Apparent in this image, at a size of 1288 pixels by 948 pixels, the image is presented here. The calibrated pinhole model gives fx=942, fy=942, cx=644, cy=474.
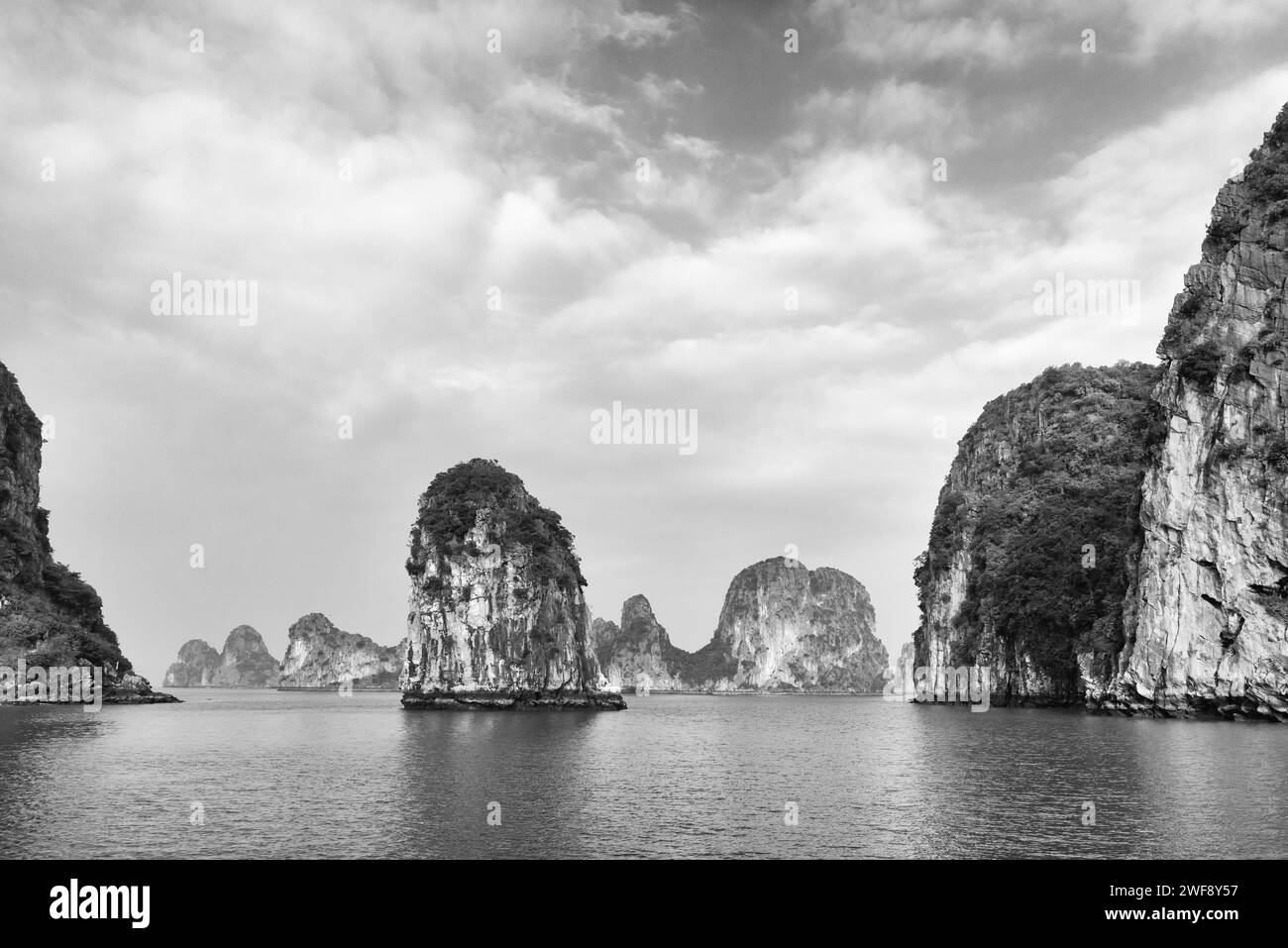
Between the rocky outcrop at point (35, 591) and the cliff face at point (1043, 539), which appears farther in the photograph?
the rocky outcrop at point (35, 591)

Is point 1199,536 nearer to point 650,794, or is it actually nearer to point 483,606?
point 650,794

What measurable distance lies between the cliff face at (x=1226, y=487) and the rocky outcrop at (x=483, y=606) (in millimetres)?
60524

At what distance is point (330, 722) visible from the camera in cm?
8950

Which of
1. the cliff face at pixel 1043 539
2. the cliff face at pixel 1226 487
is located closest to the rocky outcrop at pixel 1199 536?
the cliff face at pixel 1226 487

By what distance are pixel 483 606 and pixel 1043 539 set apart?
2383 inches

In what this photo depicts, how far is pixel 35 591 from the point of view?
357ft

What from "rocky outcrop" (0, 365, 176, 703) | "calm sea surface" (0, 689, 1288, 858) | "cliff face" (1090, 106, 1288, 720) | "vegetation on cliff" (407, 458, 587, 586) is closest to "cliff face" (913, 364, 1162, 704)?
"cliff face" (1090, 106, 1288, 720)

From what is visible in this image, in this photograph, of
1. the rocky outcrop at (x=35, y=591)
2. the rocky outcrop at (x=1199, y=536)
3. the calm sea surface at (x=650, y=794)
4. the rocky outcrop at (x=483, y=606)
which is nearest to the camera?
the calm sea surface at (x=650, y=794)

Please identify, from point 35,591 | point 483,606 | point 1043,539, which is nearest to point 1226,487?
point 1043,539

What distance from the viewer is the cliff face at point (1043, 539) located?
88.4 meters

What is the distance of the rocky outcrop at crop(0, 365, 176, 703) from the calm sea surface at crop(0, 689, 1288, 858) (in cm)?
4310

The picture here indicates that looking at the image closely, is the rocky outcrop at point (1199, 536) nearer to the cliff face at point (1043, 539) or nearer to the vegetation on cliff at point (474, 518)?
the cliff face at point (1043, 539)

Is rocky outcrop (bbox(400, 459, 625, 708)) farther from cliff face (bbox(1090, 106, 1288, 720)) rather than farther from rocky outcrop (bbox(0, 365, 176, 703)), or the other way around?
cliff face (bbox(1090, 106, 1288, 720))
